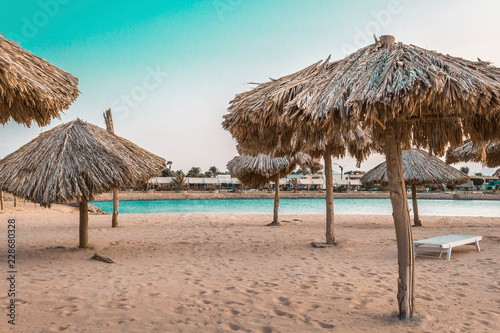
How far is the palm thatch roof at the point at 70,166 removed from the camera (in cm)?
586

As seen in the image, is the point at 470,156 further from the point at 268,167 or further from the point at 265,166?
the point at 265,166

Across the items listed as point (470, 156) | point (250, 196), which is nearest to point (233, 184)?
point (250, 196)

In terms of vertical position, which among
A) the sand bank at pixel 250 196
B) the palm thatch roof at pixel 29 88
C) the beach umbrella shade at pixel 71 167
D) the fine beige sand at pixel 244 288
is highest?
the palm thatch roof at pixel 29 88

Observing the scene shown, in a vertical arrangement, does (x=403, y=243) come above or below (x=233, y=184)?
below

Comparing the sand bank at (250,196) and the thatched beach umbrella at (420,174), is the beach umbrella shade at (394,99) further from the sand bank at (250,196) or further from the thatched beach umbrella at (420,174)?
the sand bank at (250,196)

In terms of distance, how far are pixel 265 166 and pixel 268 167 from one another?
12 cm

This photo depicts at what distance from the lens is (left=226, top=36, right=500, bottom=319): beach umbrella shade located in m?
2.68

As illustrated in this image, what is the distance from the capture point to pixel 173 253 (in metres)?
6.73

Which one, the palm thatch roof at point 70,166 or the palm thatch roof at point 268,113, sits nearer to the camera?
the palm thatch roof at point 268,113

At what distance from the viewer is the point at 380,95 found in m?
2.70

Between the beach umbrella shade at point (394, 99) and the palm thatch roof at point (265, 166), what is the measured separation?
7.81 metres

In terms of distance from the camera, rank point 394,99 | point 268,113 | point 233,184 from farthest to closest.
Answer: point 233,184
point 268,113
point 394,99

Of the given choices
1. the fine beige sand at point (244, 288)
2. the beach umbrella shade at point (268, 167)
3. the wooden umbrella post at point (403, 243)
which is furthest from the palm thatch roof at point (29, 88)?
the beach umbrella shade at point (268, 167)

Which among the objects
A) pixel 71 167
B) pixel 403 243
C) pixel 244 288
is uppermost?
A: pixel 71 167
